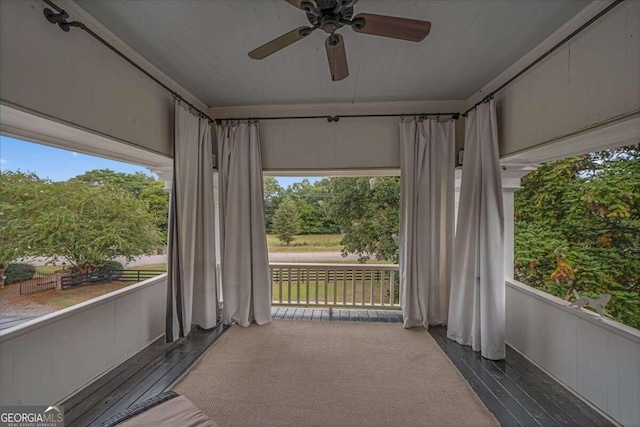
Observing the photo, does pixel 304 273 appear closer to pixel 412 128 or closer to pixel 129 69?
pixel 412 128

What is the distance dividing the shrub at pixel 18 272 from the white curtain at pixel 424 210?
318cm

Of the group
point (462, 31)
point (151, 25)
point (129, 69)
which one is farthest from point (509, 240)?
point (129, 69)

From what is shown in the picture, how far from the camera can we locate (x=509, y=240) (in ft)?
9.21

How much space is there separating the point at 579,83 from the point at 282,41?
194cm

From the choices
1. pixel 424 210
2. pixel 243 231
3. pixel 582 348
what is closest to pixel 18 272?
pixel 243 231

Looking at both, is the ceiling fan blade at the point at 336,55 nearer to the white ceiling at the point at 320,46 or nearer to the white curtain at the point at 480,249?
the white ceiling at the point at 320,46

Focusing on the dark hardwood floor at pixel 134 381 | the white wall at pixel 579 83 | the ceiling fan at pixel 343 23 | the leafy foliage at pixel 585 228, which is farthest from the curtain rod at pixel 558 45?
the dark hardwood floor at pixel 134 381

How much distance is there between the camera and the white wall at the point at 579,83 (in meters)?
1.48

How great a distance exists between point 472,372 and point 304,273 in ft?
7.19

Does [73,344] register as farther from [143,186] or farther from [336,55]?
[336,55]

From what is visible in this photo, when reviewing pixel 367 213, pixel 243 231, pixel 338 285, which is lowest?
pixel 338 285

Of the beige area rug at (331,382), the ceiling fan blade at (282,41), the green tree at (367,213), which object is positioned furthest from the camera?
the green tree at (367,213)

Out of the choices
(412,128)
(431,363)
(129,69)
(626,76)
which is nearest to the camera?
(626,76)
